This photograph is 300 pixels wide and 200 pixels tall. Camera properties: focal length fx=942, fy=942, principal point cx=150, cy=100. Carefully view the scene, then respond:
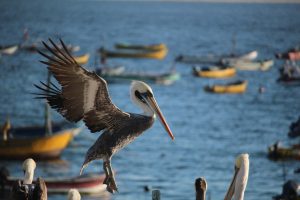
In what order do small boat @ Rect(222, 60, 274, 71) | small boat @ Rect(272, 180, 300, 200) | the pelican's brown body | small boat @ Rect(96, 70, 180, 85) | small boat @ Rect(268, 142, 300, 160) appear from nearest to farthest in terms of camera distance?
1. the pelican's brown body
2. small boat @ Rect(272, 180, 300, 200)
3. small boat @ Rect(268, 142, 300, 160)
4. small boat @ Rect(96, 70, 180, 85)
5. small boat @ Rect(222, 60, 274, 71)

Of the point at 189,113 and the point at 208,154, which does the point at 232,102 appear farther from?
the point at 208,154

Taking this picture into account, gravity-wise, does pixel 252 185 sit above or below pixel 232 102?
above

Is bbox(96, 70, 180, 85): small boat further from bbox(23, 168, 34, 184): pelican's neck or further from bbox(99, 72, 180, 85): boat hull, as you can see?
bbox(23, 168, 34, 184): pelican's neck

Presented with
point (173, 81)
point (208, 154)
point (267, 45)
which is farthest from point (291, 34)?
point (208, 154)

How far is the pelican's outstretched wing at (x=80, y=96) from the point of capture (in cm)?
1395

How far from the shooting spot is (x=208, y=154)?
47406 millimetres

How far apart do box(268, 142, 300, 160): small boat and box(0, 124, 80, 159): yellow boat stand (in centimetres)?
948

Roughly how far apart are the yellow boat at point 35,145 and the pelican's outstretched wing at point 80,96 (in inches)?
1030

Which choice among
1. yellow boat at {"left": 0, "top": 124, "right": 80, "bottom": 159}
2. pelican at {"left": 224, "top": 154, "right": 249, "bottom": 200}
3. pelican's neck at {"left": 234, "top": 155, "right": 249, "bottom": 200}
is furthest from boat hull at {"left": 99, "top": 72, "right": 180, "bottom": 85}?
pelican's neck at {"left": 234, "top": 155, "right": 249, "bottom": 200}

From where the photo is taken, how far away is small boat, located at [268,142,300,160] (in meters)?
43.3

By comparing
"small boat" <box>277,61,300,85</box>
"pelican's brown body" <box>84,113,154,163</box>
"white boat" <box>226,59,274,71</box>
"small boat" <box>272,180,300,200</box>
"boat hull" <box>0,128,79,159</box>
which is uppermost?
"pelican's brown body" <box>84,113,154,163</box>

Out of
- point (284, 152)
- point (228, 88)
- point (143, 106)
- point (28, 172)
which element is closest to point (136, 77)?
point (228, 88)

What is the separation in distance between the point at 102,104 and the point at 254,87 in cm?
6339

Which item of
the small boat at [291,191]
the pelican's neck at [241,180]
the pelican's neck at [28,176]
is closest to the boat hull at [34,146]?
the small boat at [291,191]
